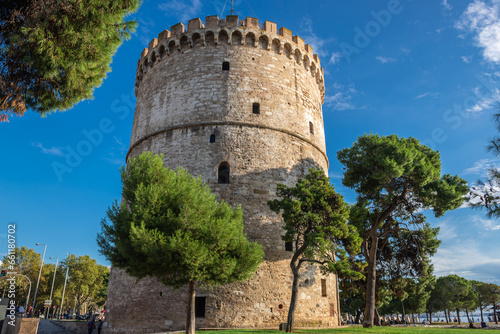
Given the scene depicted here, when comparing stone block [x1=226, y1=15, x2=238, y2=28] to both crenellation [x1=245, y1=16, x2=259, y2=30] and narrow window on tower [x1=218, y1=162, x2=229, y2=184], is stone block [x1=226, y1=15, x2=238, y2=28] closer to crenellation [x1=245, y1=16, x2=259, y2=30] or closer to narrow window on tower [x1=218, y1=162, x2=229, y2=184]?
crenellation [x1=245, y1=16, x2=259, y2=30]

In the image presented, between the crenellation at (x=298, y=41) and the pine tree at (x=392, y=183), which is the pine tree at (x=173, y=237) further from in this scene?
the crenellation at (x=298, y=41)

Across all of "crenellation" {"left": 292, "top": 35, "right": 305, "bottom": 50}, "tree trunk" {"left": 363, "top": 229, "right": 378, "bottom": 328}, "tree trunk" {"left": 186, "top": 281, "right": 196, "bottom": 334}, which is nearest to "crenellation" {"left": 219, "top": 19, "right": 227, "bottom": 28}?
"crenellation" {"left": 292, "top": 35, "right": 305, "bottom": 50}

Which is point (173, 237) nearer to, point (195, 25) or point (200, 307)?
point (200, 307)

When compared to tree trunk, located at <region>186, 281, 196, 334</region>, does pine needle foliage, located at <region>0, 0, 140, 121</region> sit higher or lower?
higher

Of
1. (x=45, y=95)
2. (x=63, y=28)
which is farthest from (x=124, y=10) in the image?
(x=45, y=95)

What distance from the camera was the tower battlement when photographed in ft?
51.4

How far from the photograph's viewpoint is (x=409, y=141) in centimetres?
1456

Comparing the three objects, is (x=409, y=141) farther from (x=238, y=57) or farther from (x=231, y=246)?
(x=231, y=246)

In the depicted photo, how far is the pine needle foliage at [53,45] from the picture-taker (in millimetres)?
6266

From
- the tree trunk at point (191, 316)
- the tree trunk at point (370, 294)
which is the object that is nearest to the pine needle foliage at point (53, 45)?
the tree trunk at point (191, 316)

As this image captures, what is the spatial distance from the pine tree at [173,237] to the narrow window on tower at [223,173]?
366cm

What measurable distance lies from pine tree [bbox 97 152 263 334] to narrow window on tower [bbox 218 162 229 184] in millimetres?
3663

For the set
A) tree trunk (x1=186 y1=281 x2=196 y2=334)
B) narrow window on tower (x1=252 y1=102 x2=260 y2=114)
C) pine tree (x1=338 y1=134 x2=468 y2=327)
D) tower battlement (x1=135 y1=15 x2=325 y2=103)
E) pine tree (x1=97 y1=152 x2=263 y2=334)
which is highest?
tower battlement (x1=135 y1=15 x2=325 y2=103)

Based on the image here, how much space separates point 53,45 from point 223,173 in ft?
26.7
